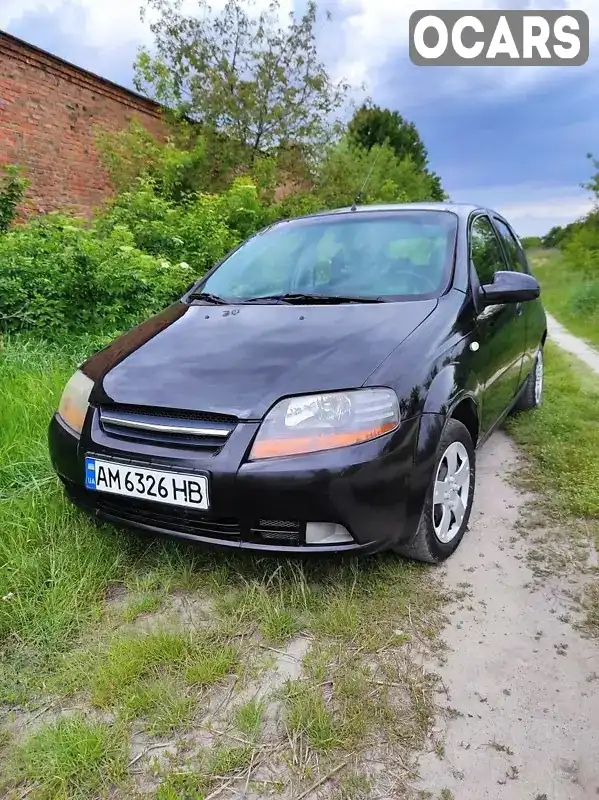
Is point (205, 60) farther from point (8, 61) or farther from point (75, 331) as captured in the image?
point (75, 331)

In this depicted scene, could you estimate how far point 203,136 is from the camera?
1030 centimetres

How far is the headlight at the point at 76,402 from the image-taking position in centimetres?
231

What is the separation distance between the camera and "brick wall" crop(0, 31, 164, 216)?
26.9 ft

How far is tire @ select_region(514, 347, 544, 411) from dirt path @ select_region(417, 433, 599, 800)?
6.17 ft

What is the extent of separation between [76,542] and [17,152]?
7.81 m

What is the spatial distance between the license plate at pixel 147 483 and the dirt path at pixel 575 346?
5.34 metres

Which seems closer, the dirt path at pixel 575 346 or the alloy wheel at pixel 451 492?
the alloy wheel at pixel 451 492

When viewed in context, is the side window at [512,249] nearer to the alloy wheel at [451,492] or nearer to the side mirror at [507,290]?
the side mirror at [507,290]

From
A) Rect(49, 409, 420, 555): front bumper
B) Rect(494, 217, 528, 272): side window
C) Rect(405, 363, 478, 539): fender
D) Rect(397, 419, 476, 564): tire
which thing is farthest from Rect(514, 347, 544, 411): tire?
Rect(49, 409, 420, 555): front bumper

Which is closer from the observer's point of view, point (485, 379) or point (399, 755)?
point (399, 755)

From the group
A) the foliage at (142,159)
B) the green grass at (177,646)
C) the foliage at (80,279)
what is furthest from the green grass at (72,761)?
the foliage at (142,159)

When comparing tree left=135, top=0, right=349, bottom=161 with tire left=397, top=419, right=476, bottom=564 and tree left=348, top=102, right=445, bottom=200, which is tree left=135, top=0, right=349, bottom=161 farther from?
tree left=348, top=102, right=445, bottom=200

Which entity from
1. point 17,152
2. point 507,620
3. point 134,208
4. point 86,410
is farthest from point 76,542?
point 17,152

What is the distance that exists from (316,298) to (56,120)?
26.6 ft
